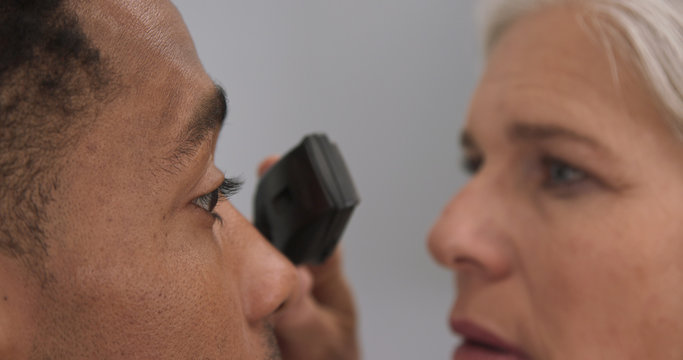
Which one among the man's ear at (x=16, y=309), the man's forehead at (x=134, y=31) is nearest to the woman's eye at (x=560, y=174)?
the man's forehead at (x=134, y=31)

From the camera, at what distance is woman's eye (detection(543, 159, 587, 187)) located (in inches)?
31.0

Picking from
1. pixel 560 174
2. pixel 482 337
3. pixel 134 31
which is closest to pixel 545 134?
pixel 560 174

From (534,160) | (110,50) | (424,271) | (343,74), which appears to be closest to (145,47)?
(110,50)

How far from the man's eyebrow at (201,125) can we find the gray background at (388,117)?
561 millimetres

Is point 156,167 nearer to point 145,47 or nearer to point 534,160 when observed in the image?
point 145,47

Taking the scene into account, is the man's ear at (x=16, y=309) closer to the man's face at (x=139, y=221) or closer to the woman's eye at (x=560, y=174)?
the man's face at (x=139, y=221)

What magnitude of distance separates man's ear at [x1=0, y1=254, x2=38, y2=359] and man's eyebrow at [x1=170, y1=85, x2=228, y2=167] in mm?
137

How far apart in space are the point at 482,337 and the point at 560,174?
0.72ft

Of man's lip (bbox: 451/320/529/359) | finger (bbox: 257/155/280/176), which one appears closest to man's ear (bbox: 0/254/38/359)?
finger (bbox: 257/155/280/176)

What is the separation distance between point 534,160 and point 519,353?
→ 23 cm

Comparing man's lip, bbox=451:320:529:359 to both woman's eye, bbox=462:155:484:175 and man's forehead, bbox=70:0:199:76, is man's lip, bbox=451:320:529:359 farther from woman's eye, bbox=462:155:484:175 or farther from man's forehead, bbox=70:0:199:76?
man's forehead, bbox=70:0:199:76

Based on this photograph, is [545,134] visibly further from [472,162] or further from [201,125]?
[201,125]

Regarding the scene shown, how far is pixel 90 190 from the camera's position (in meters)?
0.51

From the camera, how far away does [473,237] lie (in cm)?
83
